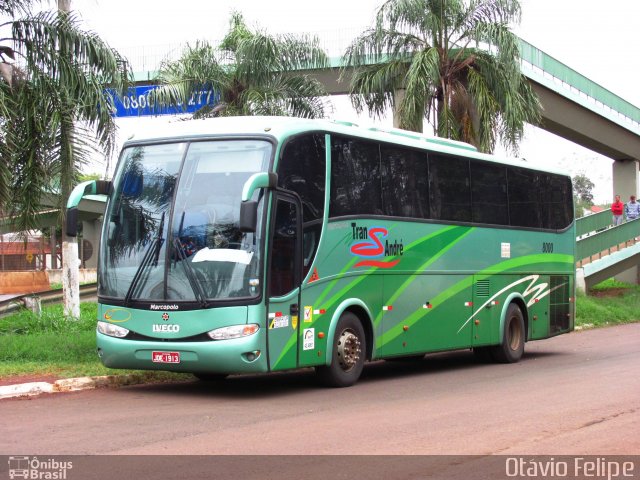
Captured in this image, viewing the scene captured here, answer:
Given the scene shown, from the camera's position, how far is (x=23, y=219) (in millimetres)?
16250

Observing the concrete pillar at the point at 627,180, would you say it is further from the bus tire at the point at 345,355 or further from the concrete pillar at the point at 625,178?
the bus tire at the point at 345,355

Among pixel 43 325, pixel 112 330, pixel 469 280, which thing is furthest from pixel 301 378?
pixel 43 325

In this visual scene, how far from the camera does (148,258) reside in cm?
1212

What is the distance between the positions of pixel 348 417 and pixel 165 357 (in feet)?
8.87

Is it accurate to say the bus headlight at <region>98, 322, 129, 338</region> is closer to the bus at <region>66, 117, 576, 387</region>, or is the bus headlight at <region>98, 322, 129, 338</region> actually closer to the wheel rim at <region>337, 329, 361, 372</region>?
the bus at <region>66, 117, 576, 387</region>

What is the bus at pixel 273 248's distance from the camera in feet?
38.6

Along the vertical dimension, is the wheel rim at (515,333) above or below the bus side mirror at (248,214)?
below


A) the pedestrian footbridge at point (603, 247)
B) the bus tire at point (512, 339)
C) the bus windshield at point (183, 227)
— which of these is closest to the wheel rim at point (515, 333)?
the bus tire at point (512, 339)

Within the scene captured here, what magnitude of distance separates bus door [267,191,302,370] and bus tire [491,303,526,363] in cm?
646

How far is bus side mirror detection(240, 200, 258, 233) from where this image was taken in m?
11.1

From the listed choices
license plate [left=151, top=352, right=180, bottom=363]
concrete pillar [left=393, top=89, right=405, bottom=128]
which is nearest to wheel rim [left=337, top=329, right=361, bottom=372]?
license plate [left=151, top=352, right=180, bottom=363]

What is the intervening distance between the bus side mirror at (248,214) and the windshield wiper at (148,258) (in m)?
1.39

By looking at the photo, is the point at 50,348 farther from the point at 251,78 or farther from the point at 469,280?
the point at 251,78

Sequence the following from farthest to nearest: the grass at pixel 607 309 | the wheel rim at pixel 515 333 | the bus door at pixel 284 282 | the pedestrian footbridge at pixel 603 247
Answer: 1. the pedestrian footbridge at pixel 603 247
2. the grass at pixel 607 309
3. the wheel rim at pixel 515 333
4. the bus door at pixel 284 282
